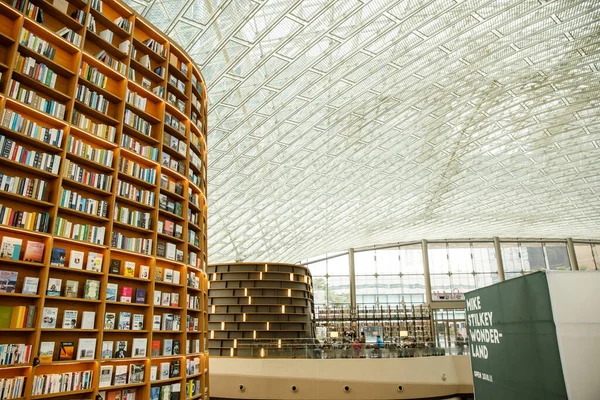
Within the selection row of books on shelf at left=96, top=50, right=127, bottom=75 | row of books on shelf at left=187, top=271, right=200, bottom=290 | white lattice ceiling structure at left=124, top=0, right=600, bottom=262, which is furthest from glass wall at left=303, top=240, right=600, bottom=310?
row of books on shelf at left=96, top=50, right=127, bottom=75

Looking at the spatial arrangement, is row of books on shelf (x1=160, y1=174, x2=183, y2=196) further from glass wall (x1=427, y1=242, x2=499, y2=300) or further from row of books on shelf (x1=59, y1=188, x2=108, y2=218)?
glass wall (x1=427, y1=242, x2=499, y2=300)

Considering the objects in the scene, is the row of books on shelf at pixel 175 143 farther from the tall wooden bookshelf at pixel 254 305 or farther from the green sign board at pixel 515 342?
the tall wooden bookshelf at pixel 254 305

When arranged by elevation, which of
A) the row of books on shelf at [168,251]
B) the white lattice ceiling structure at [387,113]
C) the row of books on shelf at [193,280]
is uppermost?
the white lattice ceiling structure at [387,113]

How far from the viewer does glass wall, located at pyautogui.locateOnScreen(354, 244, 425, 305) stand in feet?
104

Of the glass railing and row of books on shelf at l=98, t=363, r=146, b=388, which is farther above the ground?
row of books on shelf at l=98, t=363, r=146, b=388

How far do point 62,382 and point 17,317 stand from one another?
0.78 meters

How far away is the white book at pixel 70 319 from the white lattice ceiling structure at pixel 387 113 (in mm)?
6810

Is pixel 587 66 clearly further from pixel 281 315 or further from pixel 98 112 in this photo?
pixel 98 112

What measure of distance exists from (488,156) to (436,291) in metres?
14.9

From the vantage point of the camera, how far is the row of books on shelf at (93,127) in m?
4.55

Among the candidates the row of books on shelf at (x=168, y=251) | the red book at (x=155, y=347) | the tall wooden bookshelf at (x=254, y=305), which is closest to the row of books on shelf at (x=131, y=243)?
the row of books on shelf at (x=168, y=251)

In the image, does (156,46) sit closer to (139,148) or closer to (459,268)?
(139,148)

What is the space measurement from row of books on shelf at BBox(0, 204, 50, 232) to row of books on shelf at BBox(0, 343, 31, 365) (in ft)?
3.48

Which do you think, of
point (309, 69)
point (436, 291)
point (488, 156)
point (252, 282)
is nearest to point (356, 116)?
point (309, 69)
